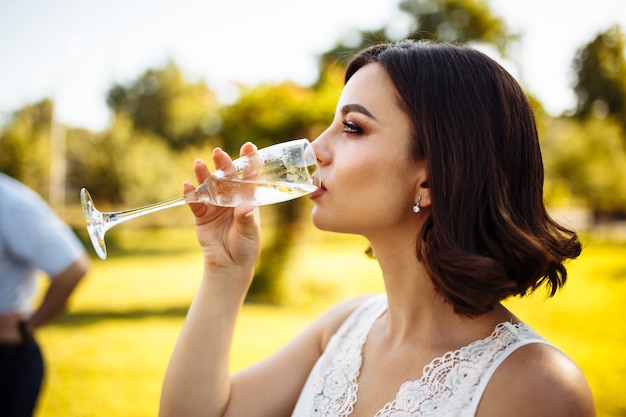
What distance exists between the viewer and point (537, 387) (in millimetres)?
1413

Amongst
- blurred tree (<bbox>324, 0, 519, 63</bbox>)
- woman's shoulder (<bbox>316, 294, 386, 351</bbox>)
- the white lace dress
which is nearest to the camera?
the white lace dress

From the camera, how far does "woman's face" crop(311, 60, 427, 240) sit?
1769 mm

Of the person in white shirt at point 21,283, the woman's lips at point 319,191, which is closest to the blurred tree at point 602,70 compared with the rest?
the person in white shirt at point 21,283

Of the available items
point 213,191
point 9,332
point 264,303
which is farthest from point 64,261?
point 264,303

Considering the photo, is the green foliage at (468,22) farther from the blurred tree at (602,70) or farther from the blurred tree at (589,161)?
the blurred tree at (602,70)

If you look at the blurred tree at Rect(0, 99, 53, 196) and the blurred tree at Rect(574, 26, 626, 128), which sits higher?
the blurred tree at Rect(574, 26, 626, 128)

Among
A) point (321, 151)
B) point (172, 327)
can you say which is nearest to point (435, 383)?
point (321, 151)

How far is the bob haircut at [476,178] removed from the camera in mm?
1630

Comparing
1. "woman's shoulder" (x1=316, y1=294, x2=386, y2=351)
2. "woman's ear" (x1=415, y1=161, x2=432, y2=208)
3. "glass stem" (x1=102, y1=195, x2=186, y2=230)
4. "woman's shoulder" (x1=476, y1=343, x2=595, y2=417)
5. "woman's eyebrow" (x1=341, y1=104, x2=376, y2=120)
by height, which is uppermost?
"woman's eyebrow" (x1=341, y1=104, x2=376, y2=120)

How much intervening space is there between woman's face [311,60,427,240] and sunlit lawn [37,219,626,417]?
1.44m

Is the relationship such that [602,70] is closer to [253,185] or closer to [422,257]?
[422,257]

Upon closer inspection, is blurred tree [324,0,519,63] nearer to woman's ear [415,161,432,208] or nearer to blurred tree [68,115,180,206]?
blurred tree [68,115,180,206]

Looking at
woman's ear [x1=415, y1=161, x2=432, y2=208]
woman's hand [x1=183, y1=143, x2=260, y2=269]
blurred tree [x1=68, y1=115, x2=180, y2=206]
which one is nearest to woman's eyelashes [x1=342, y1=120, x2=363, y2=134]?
woman's ear [x1=415, y1=161, x2=432, y2=208]

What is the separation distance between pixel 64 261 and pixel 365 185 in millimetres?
2679
